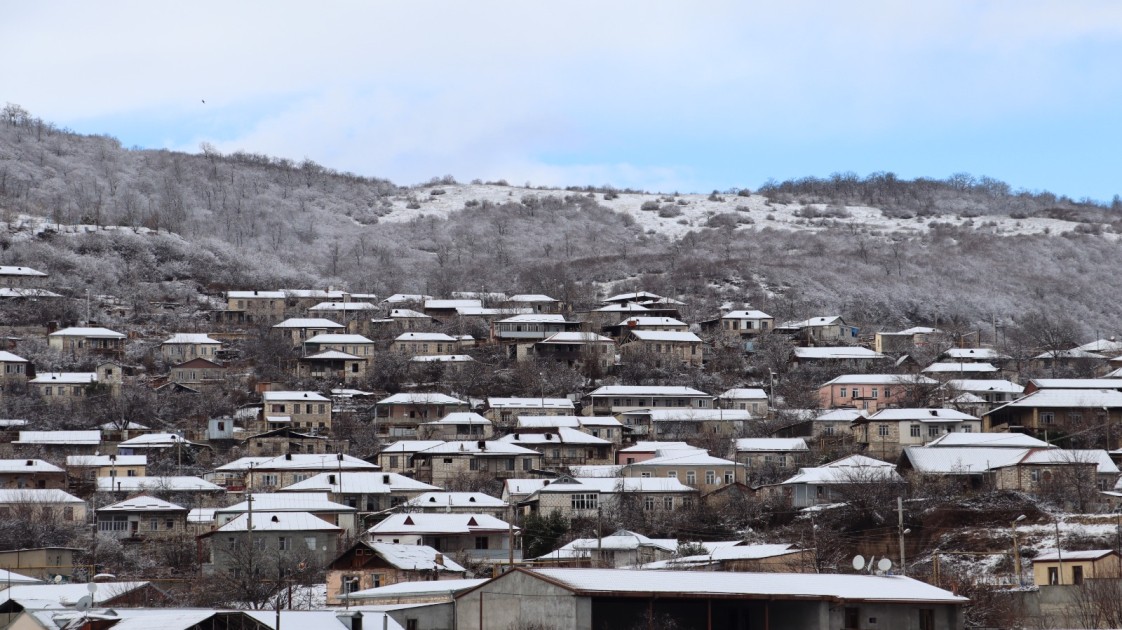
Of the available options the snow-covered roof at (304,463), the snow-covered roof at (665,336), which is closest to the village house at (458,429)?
the snow-covered roof at (304,463)

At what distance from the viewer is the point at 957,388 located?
83062 millimetres

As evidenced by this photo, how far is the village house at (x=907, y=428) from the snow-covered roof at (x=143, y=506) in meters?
28.5

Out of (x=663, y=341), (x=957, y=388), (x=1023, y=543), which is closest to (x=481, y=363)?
(x=663, y=341)

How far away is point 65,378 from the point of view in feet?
274

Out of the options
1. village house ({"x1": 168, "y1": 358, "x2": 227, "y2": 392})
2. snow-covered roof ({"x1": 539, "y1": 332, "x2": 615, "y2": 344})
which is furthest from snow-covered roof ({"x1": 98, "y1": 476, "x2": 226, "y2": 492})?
snow-covered roof ({"x1": 539, "y1": 332, "x2": 615, "y2": 344})

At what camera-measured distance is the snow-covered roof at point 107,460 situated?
70.4 m

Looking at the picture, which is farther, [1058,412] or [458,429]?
[458,429]

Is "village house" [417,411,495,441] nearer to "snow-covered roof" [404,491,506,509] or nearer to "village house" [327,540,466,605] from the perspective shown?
"snow-covered roof" [404,491,506,509]

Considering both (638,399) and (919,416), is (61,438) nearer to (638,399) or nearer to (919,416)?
(638,399)

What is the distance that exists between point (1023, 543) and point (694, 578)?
1857 cm

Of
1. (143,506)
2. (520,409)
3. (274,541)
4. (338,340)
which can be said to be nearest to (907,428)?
(520,409)

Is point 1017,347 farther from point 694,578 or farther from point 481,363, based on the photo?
point 694,578

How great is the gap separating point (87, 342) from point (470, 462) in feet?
98.3

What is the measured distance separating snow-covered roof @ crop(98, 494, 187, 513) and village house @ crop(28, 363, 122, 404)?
21.1m
